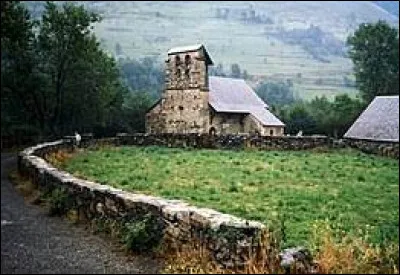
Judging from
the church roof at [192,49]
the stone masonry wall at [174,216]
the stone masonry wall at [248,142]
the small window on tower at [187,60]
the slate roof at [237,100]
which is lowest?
the stone masonry wall at [248,142]

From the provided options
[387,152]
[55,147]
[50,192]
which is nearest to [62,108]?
[55,147]

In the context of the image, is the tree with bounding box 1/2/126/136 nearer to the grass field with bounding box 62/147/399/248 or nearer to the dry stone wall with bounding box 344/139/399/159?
the grass field with bounding box 62/147/399/248

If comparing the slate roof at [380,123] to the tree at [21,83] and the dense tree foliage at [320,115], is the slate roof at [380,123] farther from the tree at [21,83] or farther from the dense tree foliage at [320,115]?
the tree at [21,83]

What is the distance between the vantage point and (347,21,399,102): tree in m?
39.0

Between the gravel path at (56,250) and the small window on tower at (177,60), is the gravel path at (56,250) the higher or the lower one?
the lower one

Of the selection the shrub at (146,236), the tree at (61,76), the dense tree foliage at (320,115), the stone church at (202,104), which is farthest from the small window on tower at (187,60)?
the tree at (61,76)

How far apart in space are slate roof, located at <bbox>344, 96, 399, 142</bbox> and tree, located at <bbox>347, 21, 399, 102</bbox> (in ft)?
29.6

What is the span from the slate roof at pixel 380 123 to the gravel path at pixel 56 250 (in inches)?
761

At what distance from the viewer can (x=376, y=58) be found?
1560 inches

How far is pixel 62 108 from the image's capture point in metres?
40.2

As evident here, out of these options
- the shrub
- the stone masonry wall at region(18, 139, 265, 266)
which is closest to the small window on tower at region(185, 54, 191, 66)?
the stone masonry wall at region(18, 139, 265, 266)

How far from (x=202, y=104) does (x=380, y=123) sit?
9136 millimetres

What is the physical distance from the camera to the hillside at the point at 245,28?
1848 cm

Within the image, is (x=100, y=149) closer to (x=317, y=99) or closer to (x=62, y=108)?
(x=62, y=108)
